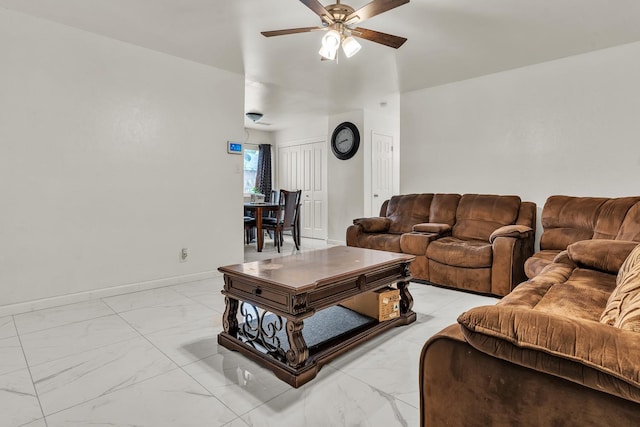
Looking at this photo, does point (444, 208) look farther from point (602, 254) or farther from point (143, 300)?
point (143, 300)

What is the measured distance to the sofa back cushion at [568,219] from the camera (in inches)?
120

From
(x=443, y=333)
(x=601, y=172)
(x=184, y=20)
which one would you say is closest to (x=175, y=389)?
(x=443, y=333)

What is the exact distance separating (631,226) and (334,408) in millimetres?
2610

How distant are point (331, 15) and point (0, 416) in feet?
8.73

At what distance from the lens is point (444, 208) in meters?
4.07

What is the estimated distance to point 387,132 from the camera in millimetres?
6348

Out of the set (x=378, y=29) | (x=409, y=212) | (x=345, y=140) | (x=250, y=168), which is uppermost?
(x=378, y=29)

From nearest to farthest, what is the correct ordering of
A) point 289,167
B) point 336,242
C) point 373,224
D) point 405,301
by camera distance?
point 405,301 < point 373,224 < point 336,242 < point 289,167

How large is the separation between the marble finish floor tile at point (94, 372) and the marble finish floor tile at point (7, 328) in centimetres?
70

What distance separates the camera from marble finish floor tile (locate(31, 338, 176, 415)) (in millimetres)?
1617

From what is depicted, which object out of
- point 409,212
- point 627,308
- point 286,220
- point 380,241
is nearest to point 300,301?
point 627,308

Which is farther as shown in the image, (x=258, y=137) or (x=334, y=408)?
(x=258, y=137)

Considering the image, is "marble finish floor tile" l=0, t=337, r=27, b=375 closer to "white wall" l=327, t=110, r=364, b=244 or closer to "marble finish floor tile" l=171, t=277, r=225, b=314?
"marble finish floor tile" l=171, t=277, r=225, b=314

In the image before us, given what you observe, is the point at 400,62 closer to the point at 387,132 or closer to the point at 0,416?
the point at 387,132
